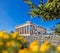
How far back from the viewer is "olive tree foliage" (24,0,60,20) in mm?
13070

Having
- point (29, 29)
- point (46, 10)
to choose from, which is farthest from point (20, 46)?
point (29, 29)

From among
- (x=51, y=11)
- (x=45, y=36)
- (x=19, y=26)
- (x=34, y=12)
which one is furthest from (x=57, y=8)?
(x=19, y=26)

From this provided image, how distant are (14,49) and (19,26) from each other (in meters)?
18.5

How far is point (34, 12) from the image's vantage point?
13.8m

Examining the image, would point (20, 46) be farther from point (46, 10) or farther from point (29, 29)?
point (29, 29)

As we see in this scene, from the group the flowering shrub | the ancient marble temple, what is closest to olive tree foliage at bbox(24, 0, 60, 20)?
the ancient marble temple

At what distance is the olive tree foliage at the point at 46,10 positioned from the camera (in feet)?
42.9

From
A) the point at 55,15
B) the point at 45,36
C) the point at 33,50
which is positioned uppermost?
the point at 55,15

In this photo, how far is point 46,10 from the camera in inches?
516

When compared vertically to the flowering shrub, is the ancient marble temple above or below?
above

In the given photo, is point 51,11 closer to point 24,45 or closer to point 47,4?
point 47,4

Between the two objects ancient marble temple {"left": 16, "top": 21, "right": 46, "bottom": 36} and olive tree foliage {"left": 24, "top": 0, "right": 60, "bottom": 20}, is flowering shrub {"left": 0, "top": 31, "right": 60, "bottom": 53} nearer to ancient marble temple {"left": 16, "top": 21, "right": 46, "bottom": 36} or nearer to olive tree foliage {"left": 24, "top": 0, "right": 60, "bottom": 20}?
olive tree foliage {"left": 24, "top": 0, "right": 60, "bottom": 20}

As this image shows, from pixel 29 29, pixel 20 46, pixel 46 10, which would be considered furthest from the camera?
pixel 29 29

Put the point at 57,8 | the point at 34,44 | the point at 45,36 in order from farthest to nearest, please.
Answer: the point at 45,36 → the point at 57,8 → the point at 34,44
